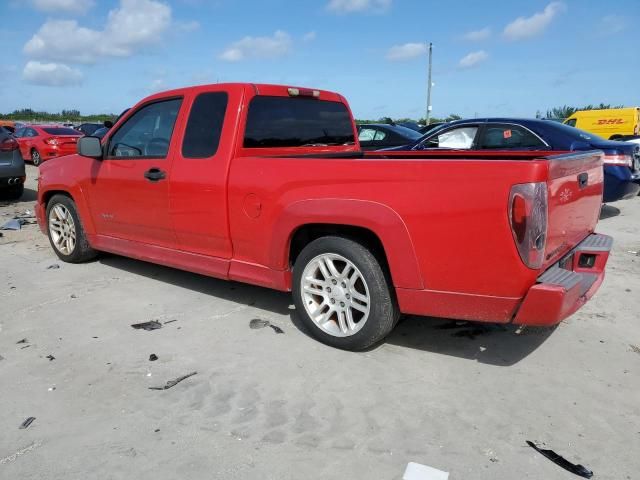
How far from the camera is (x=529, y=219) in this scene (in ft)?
8.85

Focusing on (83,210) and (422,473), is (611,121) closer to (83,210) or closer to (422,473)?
(83,210)

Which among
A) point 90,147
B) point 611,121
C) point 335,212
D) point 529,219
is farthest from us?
point 611,121

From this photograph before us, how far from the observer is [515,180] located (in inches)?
106

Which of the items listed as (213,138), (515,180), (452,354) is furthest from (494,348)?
(213,138)

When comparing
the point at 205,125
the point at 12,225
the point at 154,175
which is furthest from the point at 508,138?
the point at 12,225

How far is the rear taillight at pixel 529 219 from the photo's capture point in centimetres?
269

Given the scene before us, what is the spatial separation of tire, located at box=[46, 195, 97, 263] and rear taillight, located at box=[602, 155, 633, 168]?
693 cm

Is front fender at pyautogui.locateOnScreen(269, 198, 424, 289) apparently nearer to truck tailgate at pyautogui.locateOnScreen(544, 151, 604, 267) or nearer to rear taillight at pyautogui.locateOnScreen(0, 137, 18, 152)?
truck tailgate at pyautogui.locateOnScreen(544, 151, 604, 267)

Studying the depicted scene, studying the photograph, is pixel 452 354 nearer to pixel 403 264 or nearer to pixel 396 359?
pixel 396 359

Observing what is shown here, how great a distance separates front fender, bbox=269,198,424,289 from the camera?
3084mm

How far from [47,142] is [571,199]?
54.5 feet

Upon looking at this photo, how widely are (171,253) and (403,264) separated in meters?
2.26

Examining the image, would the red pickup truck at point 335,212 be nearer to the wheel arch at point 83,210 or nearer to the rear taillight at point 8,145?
the wheel arch at point 83,210

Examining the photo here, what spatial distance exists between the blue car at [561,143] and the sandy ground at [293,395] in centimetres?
323
